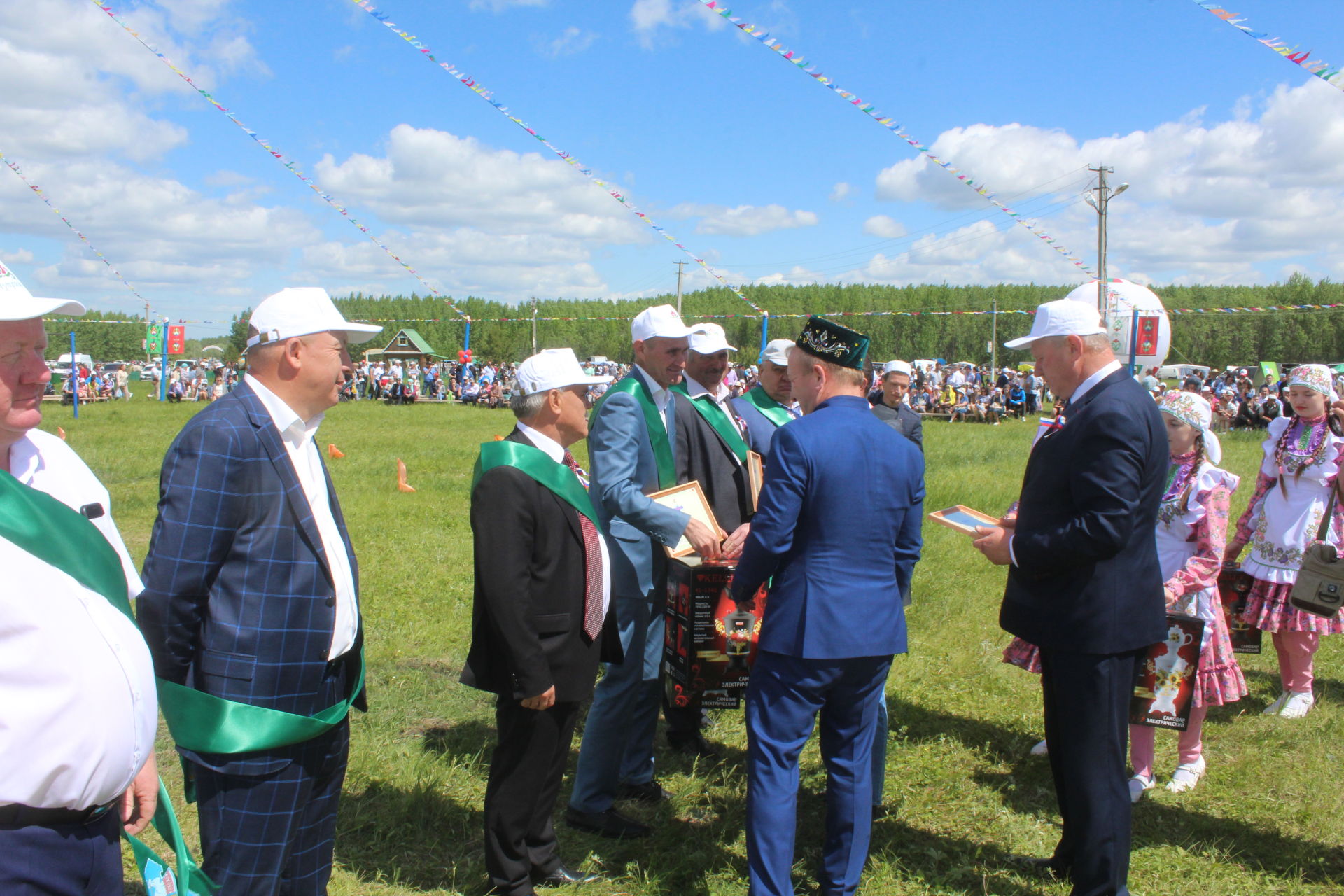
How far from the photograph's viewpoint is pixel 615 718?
12.2ft

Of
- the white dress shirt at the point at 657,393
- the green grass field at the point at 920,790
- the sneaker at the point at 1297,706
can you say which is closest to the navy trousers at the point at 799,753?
the green grass field at the point at 920,790

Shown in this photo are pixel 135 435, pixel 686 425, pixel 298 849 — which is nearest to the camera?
pixel 298 849

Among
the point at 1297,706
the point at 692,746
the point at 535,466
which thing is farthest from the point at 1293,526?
the point at 535,466

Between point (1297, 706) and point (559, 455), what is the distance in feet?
15.5

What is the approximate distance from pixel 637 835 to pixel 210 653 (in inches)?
83.9

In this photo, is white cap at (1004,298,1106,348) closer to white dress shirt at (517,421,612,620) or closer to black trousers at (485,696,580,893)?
white dress shirt at (517,421,612,620)

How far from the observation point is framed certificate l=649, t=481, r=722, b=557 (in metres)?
3.71

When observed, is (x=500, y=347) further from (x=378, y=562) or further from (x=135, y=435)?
(x=378, y=562)

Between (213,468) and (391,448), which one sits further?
(391,448)

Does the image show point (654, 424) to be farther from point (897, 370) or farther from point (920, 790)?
point (897, 370)

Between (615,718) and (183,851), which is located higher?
(183,851)

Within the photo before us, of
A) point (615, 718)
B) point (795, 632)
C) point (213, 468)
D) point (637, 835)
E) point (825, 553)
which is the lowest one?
point (637, 835)

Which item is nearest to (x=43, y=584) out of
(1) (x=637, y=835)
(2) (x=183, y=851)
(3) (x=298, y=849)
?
(2) (x=183, y=851)

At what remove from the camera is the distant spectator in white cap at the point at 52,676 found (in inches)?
61.1
